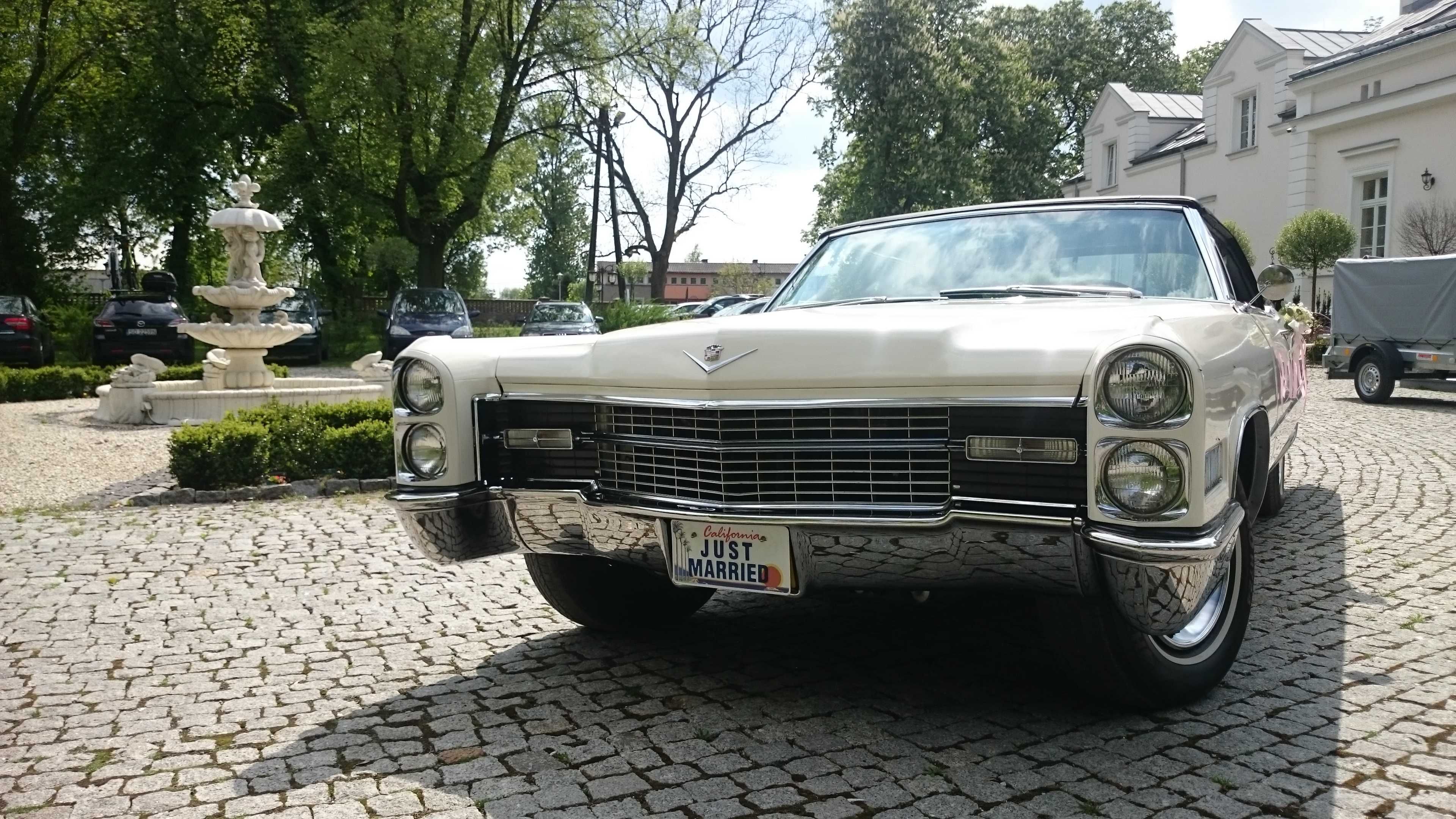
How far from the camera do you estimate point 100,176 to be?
100 feet

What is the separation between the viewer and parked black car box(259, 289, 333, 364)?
24250 mm

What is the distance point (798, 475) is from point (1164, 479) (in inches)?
39.3

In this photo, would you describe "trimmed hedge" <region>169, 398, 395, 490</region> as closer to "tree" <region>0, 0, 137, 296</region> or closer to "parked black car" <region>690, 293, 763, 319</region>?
"parked black car" <region>690, 293, 763, 319</region>

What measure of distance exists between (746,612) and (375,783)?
208cm

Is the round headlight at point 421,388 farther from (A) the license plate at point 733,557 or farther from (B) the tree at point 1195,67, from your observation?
(B) the tree at point 1195,67

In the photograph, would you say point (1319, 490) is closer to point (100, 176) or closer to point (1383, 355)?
point (1383, 355)

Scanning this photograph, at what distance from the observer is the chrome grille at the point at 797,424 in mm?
3119

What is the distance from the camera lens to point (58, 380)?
1753 cm

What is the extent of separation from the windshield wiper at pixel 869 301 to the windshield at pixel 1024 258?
25 millimetres

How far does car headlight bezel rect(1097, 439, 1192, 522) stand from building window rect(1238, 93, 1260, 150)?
103ft

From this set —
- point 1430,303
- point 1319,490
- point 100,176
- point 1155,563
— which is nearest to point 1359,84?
point 1430,303

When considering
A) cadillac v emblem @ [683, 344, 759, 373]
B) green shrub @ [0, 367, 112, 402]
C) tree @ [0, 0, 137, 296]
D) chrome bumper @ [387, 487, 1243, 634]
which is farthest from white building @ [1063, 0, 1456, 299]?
tree @ [0, 0, 137, 296]

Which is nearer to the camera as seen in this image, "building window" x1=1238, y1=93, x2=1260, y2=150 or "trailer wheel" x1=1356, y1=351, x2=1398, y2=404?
"trailer wheel" x1=1356, y1=351, x2=1398, y2=404

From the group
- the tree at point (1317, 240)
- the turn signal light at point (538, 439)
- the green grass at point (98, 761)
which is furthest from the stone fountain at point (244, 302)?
the tree at point (1317, 240)
